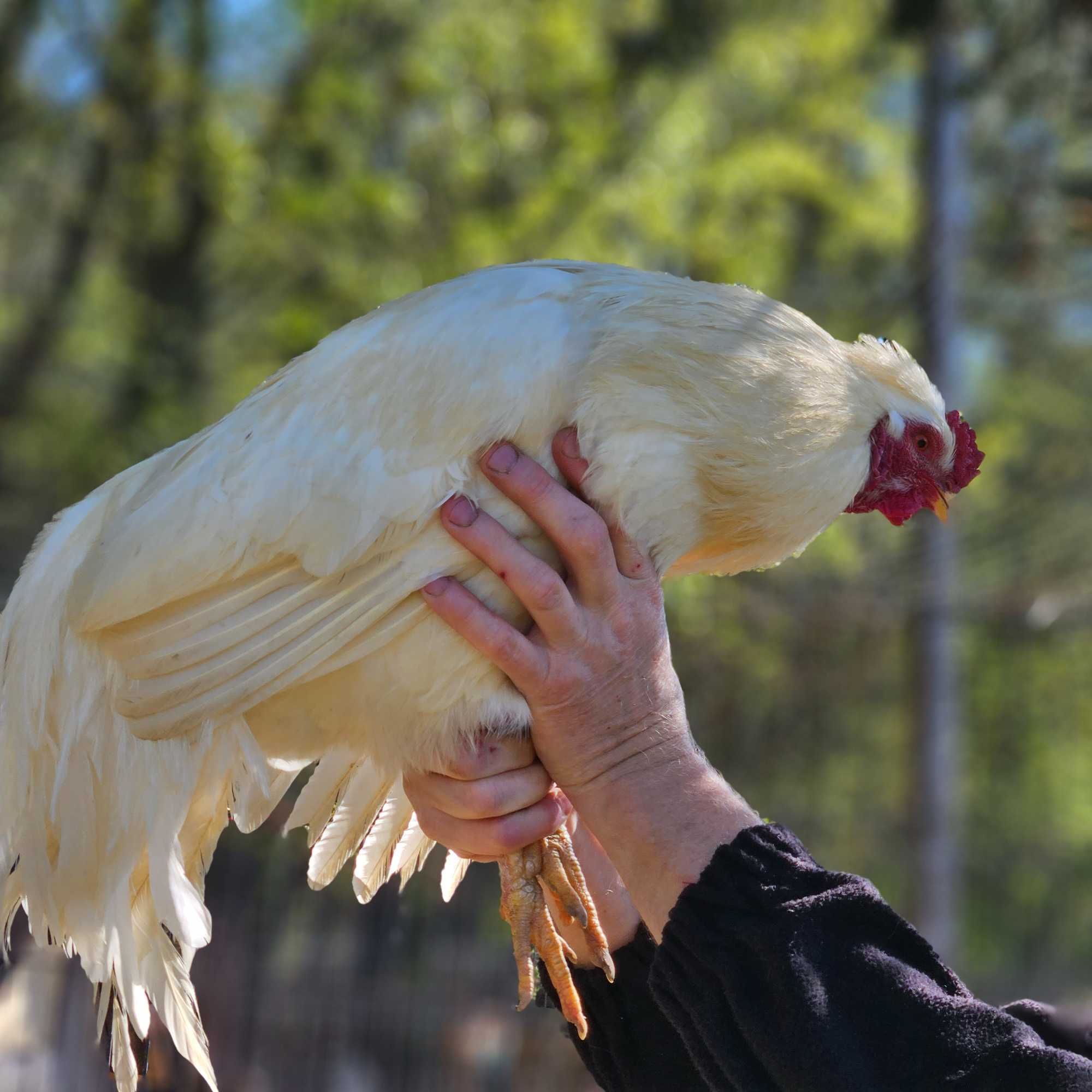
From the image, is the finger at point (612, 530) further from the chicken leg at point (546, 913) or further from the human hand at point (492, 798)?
the chicken leg at point (546, 913)

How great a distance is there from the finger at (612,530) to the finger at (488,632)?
21 centimetres

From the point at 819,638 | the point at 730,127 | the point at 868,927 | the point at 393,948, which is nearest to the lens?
the point at 868,927

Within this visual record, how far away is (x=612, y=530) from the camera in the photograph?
A: 199 centimetres

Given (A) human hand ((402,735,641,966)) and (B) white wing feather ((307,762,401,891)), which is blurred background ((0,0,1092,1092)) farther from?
(A) human hand ((402,735,641,966))

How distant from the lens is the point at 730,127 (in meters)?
11.9

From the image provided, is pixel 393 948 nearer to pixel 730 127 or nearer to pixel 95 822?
pixel 95 822

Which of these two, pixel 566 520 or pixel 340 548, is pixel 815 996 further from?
pixel 340 548

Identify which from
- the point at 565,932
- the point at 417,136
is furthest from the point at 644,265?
the point at 565,932

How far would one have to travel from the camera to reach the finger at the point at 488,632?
193 cm

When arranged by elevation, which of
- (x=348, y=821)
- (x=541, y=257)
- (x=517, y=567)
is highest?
(x=541, y=257)

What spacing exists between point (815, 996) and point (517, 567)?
2.67 ft

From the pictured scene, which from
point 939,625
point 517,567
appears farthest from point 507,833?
point 939,625

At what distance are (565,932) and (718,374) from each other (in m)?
1.09

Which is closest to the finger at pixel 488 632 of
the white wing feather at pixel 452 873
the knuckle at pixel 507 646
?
the knuckle at pixel 507 646
